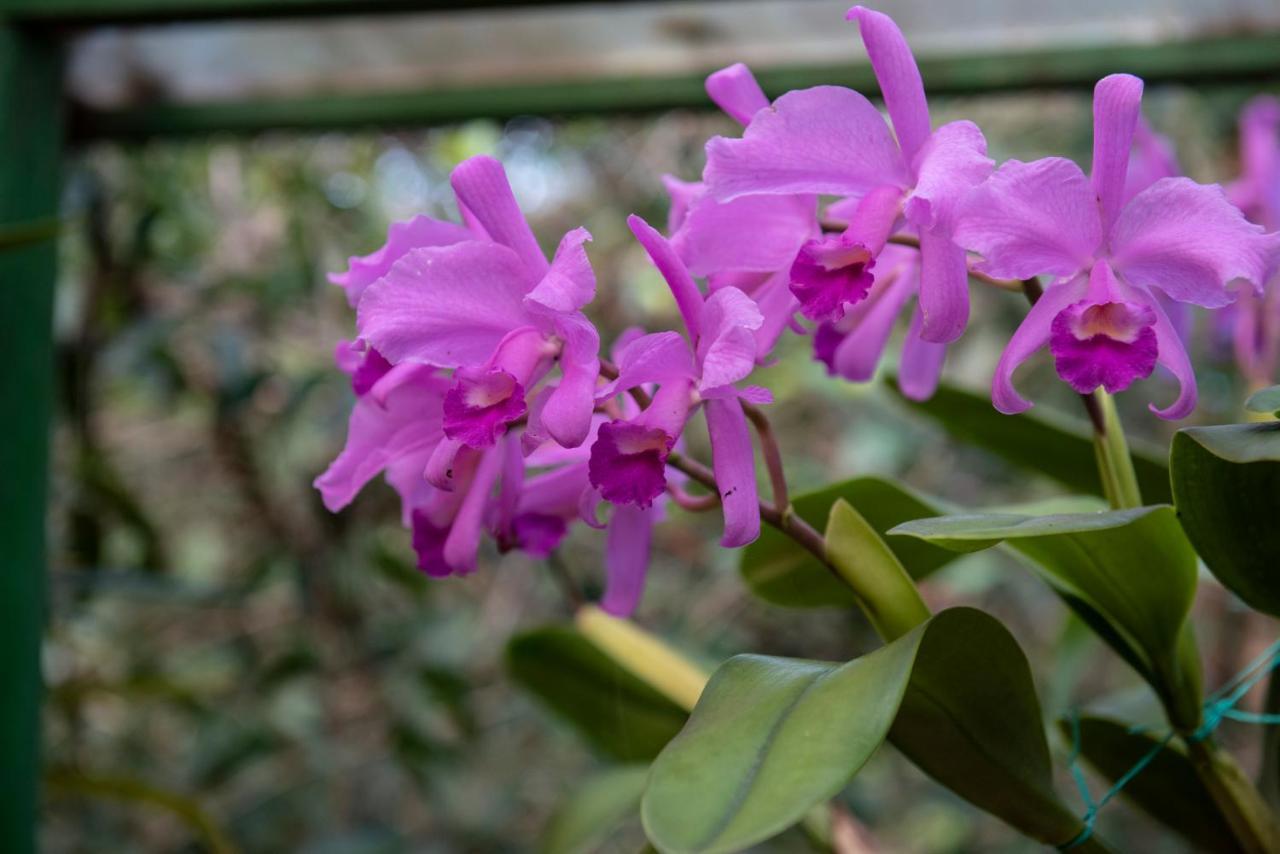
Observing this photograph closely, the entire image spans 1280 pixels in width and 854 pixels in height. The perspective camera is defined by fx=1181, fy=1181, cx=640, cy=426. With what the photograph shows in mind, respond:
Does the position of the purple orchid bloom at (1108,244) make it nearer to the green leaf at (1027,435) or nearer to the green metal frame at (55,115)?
the green leaf at (1027,435)

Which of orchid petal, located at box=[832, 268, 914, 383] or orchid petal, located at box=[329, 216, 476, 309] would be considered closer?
orchid petal, located at box=[329, 216, 476, 309]

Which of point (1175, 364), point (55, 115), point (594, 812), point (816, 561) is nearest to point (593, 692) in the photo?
point (594, 812)

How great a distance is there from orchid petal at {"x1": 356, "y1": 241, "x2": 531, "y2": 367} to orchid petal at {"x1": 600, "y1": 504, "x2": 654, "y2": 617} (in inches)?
4.7

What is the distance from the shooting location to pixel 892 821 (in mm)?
1973

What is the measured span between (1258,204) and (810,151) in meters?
0.62

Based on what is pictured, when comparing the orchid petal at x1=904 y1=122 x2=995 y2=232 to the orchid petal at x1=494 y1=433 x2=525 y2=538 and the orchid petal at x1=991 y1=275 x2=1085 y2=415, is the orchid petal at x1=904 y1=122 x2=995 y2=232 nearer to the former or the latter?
the orchid petal at x1=991 y1=275 x2=1085 y2=415

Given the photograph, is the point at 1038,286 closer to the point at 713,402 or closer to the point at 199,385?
the point at 713,402

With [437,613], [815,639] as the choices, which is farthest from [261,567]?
[815,639]

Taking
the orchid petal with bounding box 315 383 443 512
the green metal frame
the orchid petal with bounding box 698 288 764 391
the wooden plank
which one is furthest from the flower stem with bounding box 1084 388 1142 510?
the wooden plank

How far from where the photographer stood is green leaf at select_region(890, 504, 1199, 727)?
0.51 meters

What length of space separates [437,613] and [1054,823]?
3.40 feet

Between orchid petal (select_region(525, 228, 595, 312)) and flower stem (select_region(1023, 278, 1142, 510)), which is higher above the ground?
orchid petal (select_region(525, 228, 595, 312))

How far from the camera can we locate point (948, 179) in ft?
1.49

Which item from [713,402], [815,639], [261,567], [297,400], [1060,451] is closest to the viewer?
[713,402]
